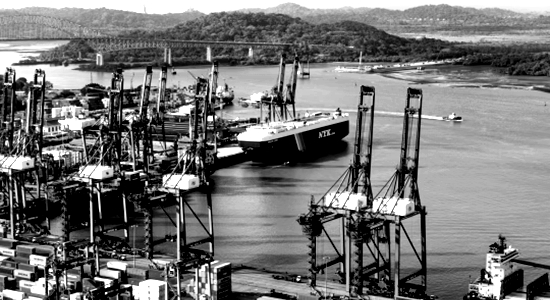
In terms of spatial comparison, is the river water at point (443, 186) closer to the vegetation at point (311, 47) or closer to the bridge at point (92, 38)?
the vegetation at point (311, 47)

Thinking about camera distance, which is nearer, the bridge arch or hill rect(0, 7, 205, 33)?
the bridge arch

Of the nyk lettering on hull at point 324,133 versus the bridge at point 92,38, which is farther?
the bridge at point 92,38

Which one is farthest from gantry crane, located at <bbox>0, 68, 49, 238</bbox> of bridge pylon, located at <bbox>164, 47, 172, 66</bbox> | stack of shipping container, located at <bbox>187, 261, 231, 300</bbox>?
bridge pylon, located at <bbox>164, 47, 172, 66</bbox>

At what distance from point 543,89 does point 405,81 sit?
9.71 meters

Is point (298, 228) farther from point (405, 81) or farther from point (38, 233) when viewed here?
point (405, 81)

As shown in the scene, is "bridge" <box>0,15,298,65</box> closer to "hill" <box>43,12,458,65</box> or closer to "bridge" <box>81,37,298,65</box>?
"bridge" <box>81,37,298,65</box>

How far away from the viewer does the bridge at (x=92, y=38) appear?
8481 centimetres

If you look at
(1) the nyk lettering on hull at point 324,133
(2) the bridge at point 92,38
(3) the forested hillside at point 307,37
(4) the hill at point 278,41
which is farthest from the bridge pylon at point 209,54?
(1) the nyk lettering on hull at point 324,133

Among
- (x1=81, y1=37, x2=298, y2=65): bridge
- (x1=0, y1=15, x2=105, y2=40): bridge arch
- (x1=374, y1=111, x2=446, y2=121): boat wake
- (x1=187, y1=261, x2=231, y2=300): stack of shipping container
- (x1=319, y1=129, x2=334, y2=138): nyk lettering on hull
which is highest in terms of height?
(x1=0, y1=15, x2=105, y2=40): bridge arch

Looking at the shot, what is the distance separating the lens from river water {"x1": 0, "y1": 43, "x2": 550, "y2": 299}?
20172 millimetres

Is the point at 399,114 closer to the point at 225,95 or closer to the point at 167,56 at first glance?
the point at 225,95

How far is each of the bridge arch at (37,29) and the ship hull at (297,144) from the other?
59223mm

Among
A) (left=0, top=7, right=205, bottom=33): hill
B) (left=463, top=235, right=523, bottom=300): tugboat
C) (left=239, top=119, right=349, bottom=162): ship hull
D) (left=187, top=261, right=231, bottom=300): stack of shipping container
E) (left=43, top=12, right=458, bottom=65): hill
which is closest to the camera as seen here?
(left=463, top=235, right=523, bottom=300): tugboat

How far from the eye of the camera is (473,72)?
7112cm
